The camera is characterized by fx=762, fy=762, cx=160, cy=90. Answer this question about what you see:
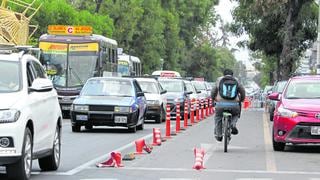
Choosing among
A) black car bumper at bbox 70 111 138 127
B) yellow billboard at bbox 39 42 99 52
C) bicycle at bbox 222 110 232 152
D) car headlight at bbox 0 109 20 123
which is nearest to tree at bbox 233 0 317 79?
yellow billboard at bbox 39 42 99 52

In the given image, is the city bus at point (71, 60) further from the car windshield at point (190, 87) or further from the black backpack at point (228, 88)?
the black backpack at point (228, 88)

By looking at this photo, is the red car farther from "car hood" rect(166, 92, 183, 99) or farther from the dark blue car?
"car hood" rect(166, 92, 183, 99)

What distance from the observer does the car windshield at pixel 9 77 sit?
1075 centimetres

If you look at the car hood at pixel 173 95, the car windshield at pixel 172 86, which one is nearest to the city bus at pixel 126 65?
the car windshield at pixel 172 86

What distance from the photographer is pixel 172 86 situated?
111 ft

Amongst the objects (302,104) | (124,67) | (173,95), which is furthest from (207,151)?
(124,67)

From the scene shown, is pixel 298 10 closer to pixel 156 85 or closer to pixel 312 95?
pixel 156 85

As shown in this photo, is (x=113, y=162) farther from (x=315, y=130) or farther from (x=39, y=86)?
(x=315, y=130)

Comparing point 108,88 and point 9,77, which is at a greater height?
point 9,77

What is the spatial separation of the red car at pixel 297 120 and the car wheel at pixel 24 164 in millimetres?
6800

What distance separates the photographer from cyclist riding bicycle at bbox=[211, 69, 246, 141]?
16516 mm

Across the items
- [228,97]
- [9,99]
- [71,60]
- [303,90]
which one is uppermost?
[71,60]

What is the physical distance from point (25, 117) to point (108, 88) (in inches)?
483

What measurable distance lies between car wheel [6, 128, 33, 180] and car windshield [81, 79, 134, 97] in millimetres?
11444
